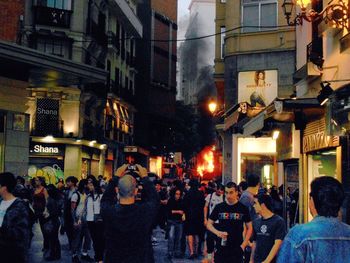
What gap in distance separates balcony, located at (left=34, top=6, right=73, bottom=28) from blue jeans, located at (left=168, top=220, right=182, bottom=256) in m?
23.3

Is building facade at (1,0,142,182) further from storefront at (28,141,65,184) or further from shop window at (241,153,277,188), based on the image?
shop window at (241,153,277,188)

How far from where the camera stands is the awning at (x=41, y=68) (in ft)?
53.8

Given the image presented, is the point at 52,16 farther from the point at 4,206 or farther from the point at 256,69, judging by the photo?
the point at 4,206

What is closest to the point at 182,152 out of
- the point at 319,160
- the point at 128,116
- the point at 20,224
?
the point at 128,116

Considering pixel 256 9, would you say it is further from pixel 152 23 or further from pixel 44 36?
pixel 152 23

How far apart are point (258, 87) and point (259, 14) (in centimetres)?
325

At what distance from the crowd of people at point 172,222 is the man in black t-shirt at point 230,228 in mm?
13

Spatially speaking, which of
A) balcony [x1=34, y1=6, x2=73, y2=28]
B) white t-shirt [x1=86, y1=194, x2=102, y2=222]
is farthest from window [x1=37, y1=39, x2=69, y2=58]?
white t-shirt [x1=86, y1=194, x2=102, y2=222]

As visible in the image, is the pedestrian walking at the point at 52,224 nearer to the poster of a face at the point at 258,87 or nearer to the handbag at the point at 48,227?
the handbag at the point at 48,227

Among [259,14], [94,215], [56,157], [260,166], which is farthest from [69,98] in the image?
[94,215]

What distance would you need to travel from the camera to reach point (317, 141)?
13.7 m

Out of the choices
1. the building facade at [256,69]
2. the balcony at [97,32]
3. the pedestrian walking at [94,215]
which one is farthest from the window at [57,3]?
the pedestrian walking at [94,215]

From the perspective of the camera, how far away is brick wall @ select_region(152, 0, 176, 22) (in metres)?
59.5

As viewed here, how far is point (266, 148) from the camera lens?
2516 centimetres
